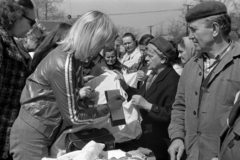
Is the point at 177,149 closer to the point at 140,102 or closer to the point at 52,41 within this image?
the point at 140,102

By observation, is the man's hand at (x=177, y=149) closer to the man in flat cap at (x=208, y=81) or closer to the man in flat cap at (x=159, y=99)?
the man in flat cap at (x=208, y=81)

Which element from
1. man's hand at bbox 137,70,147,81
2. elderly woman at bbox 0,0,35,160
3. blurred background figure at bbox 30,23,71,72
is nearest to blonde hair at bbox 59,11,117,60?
elderly woman at bbox 0,0,35,160

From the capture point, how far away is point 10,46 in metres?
2.71

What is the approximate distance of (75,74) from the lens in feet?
8.05

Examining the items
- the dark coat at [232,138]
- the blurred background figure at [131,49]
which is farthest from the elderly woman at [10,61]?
the blurred background figure at [131,49]

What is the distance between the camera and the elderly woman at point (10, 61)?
2.65m

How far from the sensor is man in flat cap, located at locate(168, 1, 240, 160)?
2.25 meters

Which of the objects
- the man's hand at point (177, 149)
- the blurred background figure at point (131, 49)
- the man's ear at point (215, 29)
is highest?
the man's ear at point (215, 29)

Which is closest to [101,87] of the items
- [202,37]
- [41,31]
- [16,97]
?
[16,97]

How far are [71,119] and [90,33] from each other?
66cm

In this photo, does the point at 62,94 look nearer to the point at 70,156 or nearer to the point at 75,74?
the point at 75,74

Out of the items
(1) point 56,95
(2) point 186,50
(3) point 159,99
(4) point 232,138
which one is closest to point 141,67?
(2) point 186,50

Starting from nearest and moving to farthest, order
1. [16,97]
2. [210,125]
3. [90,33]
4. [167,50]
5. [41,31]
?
[210,125] < [90,33] < [16,97] < [167,50] < [41,31]

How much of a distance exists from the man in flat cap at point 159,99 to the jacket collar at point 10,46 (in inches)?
45.2
